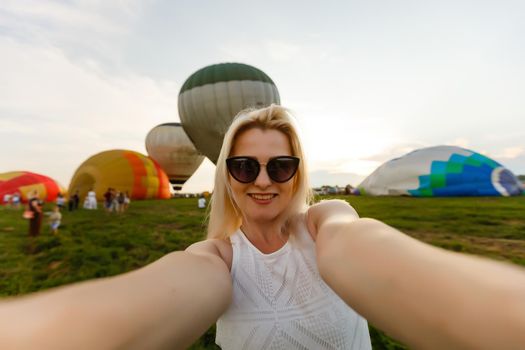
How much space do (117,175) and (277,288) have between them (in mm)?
24013

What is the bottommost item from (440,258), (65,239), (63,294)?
(65,239)

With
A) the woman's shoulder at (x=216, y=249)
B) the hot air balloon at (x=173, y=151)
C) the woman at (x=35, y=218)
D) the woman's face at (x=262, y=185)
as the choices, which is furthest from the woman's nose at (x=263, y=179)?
the hot air balloon at (x=173, y=151)

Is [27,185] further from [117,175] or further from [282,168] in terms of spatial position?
[282,168]

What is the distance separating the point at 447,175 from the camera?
57.2 feet

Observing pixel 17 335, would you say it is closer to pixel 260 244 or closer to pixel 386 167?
pixel 260 244

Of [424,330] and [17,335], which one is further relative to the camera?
[424,330]

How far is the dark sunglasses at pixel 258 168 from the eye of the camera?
1.57 meters

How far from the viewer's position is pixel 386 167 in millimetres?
20375

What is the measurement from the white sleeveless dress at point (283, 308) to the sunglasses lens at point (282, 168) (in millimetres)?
332

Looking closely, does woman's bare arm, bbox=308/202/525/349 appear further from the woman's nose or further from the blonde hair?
the blonde hair

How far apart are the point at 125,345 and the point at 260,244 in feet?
2.86

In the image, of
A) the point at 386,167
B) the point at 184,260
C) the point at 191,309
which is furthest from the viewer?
the point at 386,167

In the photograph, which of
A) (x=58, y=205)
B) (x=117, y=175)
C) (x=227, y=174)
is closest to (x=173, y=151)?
(x=117, y=175)

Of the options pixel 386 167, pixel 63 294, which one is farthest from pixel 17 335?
pixel 386 167
